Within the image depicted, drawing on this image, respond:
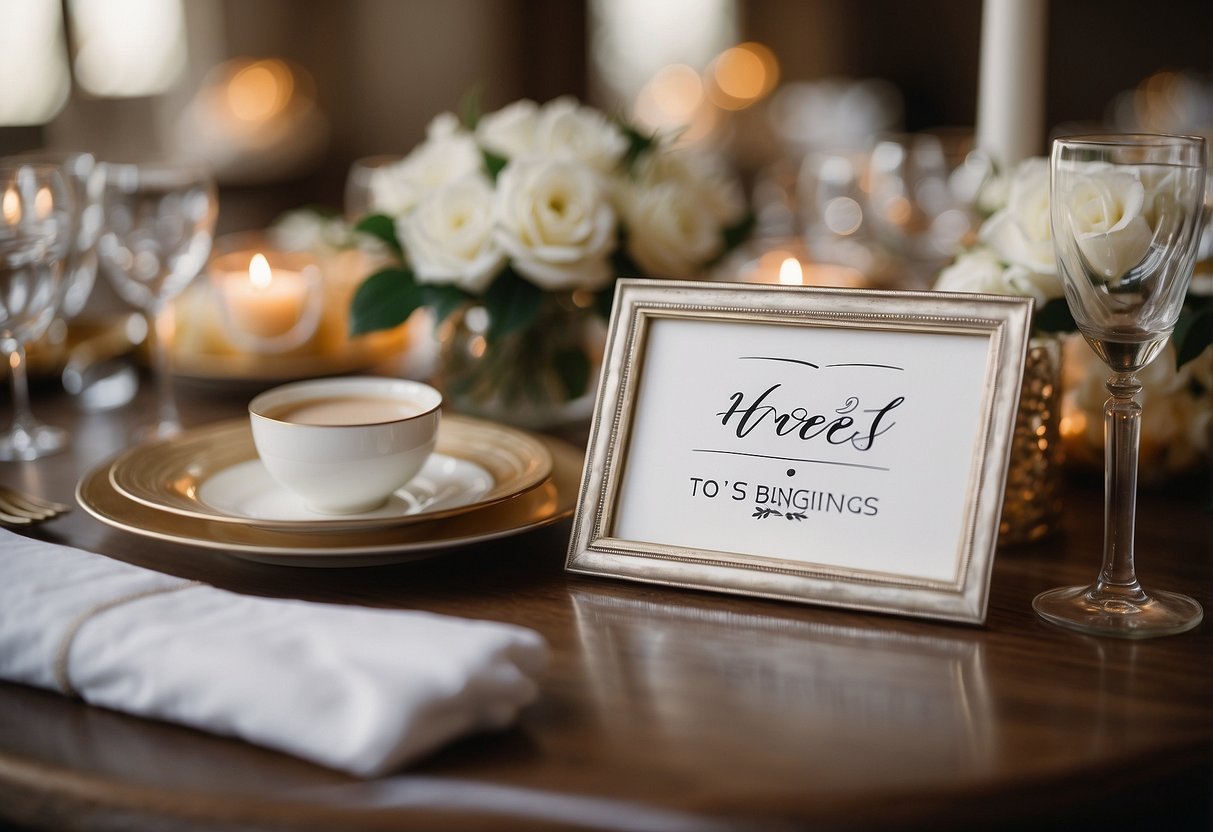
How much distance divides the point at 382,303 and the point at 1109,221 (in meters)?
0.71

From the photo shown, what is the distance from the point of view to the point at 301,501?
0.94 m

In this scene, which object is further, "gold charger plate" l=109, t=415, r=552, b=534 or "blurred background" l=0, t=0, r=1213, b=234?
"blurred background" l=0, t=0, r=1213, b=234

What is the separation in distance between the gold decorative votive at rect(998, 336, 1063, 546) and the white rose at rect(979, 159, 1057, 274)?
2.5 inches

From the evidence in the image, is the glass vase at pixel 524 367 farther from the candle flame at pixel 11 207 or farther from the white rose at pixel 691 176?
the candle flame at pixel 11 207

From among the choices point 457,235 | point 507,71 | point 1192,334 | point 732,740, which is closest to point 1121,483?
point 1192,334

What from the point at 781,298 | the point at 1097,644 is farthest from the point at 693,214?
the point at 1097,644

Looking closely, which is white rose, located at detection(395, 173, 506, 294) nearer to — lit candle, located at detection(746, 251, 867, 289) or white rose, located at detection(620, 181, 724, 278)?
white rose, located at detection(620, 181, 724, 278)

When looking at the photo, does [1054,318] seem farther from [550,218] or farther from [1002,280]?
[550,218]

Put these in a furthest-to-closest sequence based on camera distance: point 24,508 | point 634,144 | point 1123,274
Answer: point 634,144, point 24,508, point 1123,274

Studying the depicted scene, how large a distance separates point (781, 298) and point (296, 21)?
6.08 m

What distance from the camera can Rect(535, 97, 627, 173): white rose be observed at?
118 cm

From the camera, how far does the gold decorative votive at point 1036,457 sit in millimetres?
910

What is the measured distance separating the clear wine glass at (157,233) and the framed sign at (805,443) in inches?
26.0

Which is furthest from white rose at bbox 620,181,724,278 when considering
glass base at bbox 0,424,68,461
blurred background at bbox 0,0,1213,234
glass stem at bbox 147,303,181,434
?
blurred background at bbox 0,0,1213,234
